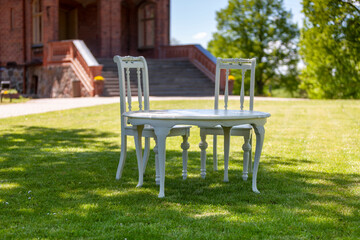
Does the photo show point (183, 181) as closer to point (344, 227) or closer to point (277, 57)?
point (344, 227)

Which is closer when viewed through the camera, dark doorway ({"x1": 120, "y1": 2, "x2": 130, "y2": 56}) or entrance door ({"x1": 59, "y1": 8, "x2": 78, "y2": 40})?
entrance door ({"x1": 59, "y1": 8, "x2": 78, "y2": 40})

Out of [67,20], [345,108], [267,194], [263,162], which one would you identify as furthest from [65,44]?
[267,194]

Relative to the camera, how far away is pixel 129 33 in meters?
26.7

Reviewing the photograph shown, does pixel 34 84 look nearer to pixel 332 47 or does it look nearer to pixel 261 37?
pixel 332 47

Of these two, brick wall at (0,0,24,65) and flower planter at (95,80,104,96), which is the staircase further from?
brick wall at (0,0,24,65)

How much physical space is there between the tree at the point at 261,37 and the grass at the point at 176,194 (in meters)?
28.2

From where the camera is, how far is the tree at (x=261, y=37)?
3631 cm

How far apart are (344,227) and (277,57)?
113ft

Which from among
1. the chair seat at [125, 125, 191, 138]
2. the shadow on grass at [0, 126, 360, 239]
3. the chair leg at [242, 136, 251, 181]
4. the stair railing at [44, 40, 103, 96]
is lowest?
the shadow on grass at [0, 126, 360, 239]

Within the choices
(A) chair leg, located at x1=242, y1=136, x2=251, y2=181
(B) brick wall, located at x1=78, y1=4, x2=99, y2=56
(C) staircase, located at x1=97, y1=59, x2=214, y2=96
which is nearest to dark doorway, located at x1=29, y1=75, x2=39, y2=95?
(B) brick wall, located at x1=78, y1=4, x2=99, y2=56

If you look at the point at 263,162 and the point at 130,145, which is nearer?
the point at 263,162

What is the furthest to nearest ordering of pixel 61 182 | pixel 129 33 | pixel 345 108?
pixel 129 33
pixel 345 108
pixel 61 182

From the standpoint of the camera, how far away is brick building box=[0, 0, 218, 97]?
20.8 meters

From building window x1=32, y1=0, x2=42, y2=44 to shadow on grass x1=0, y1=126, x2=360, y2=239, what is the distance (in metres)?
17.6
